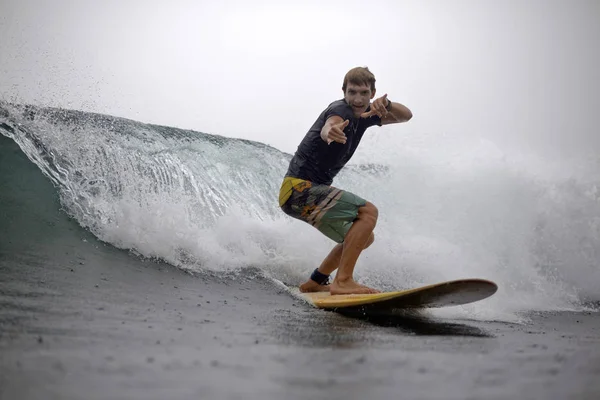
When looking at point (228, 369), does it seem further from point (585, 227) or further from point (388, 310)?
point (585, 227)

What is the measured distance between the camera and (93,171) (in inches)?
235

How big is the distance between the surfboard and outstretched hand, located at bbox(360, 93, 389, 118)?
128 centimetres

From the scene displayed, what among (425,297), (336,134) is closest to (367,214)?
(336,134)

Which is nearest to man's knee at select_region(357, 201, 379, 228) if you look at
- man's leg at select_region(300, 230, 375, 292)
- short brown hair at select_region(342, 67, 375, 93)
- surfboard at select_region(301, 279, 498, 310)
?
man's leg at select_region(300, 230, 375, 292)

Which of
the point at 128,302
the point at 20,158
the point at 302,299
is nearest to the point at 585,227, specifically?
the point at 302,299

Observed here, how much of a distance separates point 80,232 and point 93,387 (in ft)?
13.0

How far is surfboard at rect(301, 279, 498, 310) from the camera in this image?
10.6 feet

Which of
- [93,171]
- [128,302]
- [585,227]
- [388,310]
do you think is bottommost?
[128,302]

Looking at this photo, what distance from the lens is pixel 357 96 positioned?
13.2 feet

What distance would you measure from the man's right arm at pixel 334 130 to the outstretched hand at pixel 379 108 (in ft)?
0.82

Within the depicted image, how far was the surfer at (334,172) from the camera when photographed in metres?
4.01

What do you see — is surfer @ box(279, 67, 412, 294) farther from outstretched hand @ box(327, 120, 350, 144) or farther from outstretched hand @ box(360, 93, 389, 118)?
outstretched hand @ box(327, 120, 350, 144)

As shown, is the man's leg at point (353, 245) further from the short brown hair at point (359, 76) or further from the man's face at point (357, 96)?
the short brown hair at point (359, 76)

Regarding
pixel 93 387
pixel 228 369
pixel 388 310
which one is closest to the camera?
pixel 93 387
